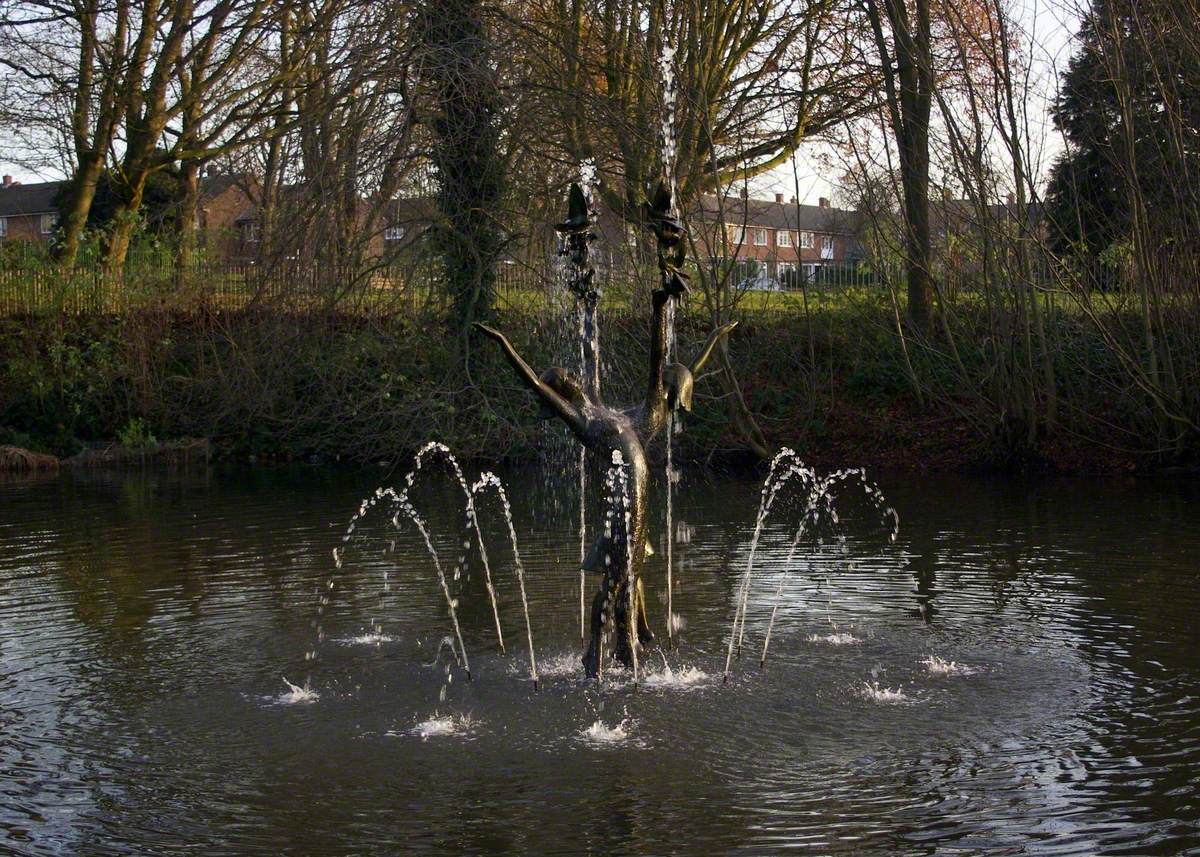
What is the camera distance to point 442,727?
273 inches

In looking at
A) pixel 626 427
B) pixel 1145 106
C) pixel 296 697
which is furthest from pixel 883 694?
pixel 1145 106

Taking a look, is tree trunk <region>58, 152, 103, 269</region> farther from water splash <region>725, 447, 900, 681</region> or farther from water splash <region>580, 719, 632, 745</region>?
water splash <region>580, 719, 632, 745</region>

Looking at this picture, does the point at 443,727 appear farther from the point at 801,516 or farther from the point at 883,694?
the point at 801,516

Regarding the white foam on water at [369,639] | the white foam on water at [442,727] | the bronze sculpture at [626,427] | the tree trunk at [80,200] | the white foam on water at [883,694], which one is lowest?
the white foam on water at [883,694]

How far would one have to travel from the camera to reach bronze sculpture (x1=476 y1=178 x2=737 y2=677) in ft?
25.6

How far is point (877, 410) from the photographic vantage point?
76.8ft

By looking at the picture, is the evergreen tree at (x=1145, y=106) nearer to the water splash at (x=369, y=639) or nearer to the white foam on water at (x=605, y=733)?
the water splash at (x=369, y=639)

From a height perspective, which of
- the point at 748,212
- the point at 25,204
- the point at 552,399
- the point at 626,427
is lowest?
the point at 626,427

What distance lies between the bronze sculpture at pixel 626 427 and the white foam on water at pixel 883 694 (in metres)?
1.32

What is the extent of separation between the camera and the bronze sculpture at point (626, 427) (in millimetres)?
7797

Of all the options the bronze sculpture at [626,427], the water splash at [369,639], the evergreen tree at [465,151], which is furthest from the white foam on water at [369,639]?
the evergreen tree at [465,151]

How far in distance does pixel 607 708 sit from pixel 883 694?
4.95 feet

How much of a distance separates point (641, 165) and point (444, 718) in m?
13.1

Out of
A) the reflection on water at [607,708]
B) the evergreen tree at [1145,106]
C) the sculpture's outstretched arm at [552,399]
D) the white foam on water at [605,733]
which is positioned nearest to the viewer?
the reflection on water at [607,708]
